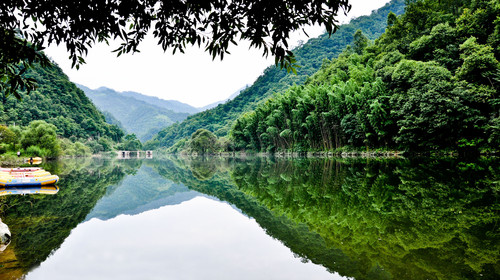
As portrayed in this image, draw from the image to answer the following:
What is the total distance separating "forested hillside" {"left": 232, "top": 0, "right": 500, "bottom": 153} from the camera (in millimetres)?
20125

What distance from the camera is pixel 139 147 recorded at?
120 meters

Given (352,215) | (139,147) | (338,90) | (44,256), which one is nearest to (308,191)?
(352,215)

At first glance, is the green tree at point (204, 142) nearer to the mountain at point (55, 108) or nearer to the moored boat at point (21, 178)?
the mountain at point (55, 108)

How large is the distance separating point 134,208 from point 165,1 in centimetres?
651

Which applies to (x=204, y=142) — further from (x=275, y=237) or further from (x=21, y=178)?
(x=275, y=237)

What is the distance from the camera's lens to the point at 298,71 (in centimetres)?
10038

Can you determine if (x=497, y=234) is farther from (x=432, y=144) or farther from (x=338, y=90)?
(x=338, y=90)

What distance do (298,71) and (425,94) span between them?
8163 centimetres

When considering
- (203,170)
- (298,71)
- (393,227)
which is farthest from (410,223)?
(298,71)

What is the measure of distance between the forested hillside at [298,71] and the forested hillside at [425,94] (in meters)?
59.0

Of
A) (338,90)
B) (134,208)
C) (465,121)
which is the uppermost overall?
(338,90)

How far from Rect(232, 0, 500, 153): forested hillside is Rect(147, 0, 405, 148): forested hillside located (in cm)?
5902

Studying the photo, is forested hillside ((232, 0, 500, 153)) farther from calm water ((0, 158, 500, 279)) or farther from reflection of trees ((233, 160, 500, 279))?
calm water ((0, 158, 500, 279))

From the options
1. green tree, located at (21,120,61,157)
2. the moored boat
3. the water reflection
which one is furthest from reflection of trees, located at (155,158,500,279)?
green tree, located at (21,120,61,157)
